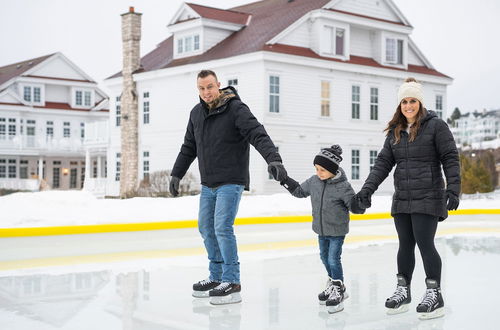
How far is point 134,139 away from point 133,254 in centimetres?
2087

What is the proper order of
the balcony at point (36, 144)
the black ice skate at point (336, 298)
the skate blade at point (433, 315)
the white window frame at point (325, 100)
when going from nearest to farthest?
the skate blade at point (433, 315) < the black ice skate at point (336, 298) < the white window frame at point (325, 100) < the balcony at point (36, 144)

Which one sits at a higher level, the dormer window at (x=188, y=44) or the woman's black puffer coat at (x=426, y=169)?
the dormer window at (x=188, y=44)

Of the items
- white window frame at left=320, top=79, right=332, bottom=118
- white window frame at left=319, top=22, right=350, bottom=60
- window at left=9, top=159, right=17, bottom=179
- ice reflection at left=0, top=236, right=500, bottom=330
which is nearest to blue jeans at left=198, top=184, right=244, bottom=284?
ice reflection at left=0, top=236, right=500, bottom=330

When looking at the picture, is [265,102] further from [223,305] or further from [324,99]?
[223,305]

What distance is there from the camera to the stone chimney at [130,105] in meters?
31.2

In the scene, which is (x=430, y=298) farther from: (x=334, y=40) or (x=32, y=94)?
(x=32, y=94)

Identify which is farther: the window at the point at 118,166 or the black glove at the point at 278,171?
the window at the point at 118,166

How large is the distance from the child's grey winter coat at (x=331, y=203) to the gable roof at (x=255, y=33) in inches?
774

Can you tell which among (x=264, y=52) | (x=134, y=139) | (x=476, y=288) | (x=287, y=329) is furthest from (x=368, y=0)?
(x=287, y=329)

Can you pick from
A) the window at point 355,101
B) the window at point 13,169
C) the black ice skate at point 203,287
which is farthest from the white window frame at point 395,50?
the black ice skate at point 203,287

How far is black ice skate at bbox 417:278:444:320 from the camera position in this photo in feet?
18.7

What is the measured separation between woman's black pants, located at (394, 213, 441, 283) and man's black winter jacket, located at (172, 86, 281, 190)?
127 centimetres

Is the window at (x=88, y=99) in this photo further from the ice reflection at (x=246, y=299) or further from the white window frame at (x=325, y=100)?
the ice reflection at (x=246, y=299)

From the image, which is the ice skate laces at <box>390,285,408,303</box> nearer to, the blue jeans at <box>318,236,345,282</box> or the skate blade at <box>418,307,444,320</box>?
the skate blade at <box>418,307,444,320</box>
